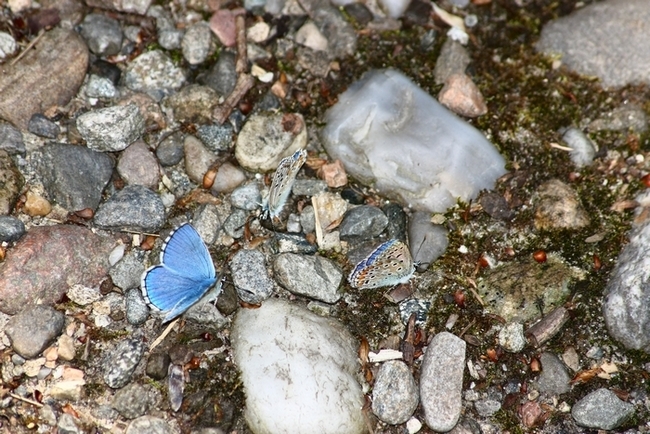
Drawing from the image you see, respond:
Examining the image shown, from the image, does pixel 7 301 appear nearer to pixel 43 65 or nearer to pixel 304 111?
pixel 43 65

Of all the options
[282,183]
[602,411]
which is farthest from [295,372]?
[602,411]

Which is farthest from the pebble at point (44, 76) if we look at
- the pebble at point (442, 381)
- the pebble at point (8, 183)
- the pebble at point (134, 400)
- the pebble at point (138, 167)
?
the pebble at point (442, 381)

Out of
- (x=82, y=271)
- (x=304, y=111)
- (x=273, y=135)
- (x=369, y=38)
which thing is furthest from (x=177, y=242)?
(x=369, y=38)

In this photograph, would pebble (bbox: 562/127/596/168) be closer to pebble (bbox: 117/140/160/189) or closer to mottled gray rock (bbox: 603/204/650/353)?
mottled gray rock (bbox: 603/204/650/353)

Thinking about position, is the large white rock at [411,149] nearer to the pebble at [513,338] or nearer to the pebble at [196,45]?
the pebble at [513,338]

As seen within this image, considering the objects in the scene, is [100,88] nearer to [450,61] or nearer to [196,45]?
[196,45]
